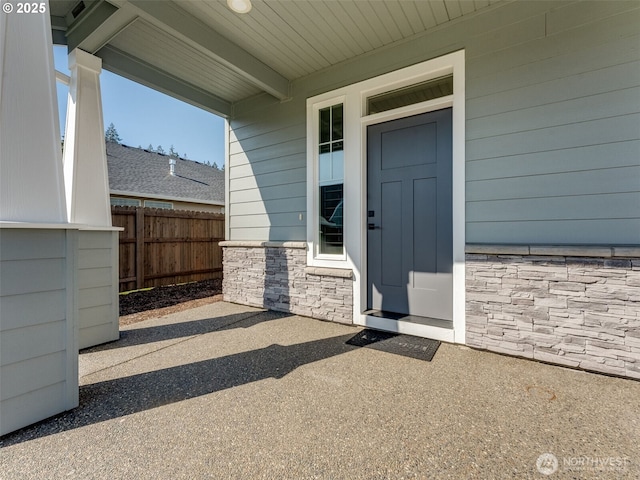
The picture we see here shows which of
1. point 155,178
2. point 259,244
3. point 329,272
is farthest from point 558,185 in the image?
point 155,178

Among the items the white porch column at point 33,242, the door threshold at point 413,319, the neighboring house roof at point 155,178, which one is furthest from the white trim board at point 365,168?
the neighboring house roof at point 155,178

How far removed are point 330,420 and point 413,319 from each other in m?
1.71

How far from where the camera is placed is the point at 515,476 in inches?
49.9

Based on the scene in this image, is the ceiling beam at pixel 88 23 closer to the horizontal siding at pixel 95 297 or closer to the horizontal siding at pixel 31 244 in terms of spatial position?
the horizontal siding at pixel 31 244

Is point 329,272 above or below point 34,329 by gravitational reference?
above

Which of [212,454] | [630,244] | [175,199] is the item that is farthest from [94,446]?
[175,199]

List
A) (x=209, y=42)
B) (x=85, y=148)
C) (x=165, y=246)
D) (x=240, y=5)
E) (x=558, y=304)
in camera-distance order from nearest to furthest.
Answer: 1. (x=558, y=304)
2. (x=240, y=5)
3. (x=85, y=148)
4. (x=209, y=42)
5. (x=165, y=246)

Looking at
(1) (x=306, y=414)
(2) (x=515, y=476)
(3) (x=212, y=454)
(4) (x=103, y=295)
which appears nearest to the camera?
(2) (x=515, y=476)

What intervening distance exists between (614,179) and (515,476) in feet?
7.23

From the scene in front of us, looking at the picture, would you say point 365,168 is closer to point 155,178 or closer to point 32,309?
→ point 32,309

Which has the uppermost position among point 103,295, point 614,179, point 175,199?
point 175,199

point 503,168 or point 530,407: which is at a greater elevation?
point 503,168

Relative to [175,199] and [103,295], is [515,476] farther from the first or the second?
[175,199]

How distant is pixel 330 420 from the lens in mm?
1659
